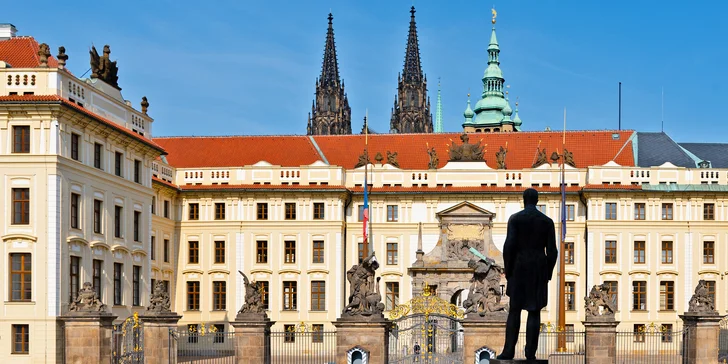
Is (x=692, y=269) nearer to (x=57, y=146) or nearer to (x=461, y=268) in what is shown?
(x=461, y=268)

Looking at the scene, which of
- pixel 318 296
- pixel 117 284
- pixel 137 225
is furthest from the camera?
pixel 318 296

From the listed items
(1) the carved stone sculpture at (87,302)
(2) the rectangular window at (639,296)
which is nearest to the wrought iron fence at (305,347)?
(2) the rectangular window at (639,296)

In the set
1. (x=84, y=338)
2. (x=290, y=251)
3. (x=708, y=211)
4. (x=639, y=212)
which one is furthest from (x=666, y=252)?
(x=84, y=338)

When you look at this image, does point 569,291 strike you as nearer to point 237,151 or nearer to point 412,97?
point 237,151

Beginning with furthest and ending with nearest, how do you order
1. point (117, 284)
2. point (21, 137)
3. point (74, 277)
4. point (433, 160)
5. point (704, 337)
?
point (433, 160), point (117, 284), point (74, 277), point (21, 137), point (704, 337)

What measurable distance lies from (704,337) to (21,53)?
72.9ft

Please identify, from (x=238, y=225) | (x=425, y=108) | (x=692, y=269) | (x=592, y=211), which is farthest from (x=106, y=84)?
(x=425, y=108)

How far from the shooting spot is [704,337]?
3488 centimetres

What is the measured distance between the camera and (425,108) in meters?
99.4

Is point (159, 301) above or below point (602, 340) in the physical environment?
above

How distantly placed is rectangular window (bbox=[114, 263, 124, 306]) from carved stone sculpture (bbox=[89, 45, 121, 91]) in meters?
6.27

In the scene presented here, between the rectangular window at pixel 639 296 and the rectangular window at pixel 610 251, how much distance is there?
140 cm

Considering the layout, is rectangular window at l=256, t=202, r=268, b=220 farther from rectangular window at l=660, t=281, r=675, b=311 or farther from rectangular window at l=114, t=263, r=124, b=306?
rectangular window at l=660, t=281, r=675, b=311

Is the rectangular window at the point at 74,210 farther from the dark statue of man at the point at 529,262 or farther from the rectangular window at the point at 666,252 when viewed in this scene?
the rectangular window at the point at 666,252
